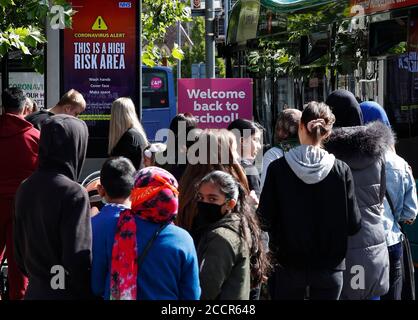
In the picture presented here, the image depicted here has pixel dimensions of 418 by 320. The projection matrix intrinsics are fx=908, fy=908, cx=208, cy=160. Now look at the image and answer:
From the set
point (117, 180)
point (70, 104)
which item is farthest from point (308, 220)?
point (70, 104)

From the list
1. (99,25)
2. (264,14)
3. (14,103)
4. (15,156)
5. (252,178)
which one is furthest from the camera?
(264,14)

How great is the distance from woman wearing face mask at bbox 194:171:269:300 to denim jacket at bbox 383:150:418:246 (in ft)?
4.87

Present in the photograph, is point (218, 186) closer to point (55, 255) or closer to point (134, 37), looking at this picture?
point (55, 255)

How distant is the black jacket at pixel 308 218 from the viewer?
522 centimetres

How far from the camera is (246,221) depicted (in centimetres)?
480

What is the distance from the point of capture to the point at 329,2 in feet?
33.6

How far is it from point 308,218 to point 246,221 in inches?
22.1

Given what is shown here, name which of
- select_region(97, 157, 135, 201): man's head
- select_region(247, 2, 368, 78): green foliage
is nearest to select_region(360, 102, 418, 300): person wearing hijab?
select_region(97, 157, 135, 201): man's head

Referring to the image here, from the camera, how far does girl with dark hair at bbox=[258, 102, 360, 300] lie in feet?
17.1

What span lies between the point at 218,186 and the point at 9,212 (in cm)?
302

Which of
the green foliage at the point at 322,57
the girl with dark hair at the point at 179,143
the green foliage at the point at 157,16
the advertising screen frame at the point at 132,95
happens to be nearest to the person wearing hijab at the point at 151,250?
the girl with dark hair at the point at 179,143

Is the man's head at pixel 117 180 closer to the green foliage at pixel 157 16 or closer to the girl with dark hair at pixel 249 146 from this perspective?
the girl with dark hair at pixel 249 146

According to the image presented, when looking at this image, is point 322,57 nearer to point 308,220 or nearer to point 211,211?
point 308,220
